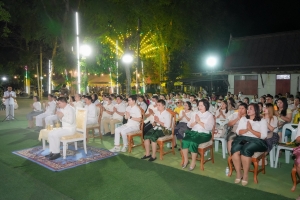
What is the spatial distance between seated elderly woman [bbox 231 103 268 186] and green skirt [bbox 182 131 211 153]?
30.6 inches

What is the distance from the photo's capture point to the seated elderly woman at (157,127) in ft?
21.4

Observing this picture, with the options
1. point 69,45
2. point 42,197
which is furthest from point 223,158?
point 69,45

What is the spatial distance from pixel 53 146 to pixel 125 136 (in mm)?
1898

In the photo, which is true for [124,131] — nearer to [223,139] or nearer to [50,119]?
[223,139]

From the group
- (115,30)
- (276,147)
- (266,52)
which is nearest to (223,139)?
(276,147)

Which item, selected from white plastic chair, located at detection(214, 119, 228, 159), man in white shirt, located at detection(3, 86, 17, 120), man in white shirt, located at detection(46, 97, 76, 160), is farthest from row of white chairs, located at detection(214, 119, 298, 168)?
man in white shirt, located at detection(3, 86, 17, 120)

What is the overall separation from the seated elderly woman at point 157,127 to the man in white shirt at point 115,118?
2488 mm

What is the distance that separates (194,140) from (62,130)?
345 cm

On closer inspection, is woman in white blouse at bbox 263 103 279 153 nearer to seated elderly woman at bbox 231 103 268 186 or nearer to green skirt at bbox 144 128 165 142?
seated elderly woman at bbox 231 103 268 186

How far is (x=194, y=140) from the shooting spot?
18.8 feet

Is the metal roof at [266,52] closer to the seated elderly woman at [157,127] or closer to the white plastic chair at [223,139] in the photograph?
the white plastic chair at [223,139]

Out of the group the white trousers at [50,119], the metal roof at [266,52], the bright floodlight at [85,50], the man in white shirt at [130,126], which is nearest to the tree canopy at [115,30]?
the bright floodlight at [85,50]

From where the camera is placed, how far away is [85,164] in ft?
20.4

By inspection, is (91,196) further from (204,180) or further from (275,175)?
(275,175)
